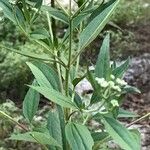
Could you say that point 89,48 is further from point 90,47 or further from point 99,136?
point 99,136

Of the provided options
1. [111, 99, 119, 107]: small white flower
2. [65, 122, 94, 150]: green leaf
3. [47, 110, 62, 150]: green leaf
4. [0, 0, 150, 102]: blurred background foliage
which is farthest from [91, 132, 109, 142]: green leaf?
[0, 0, 150, 102]: blurred background foliage

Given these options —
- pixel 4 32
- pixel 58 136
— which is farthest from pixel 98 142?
pixel 4 32

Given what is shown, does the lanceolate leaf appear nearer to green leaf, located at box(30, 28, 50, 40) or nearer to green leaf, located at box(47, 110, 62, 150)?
green leaf, located at box(30, 28, 50, 40)

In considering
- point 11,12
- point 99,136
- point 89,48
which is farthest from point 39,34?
point 89,48

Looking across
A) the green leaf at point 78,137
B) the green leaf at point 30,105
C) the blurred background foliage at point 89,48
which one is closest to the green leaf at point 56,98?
the green leaf at point 78,137

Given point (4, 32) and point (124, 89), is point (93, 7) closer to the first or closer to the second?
point (124, 89)
